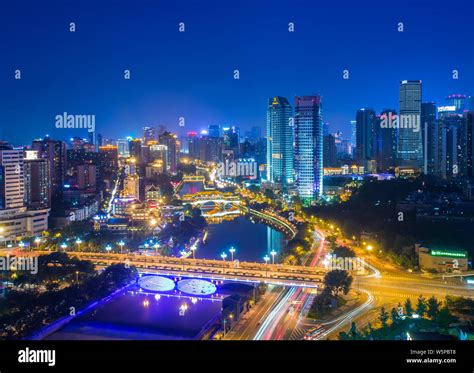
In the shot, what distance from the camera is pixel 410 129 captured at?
1473 cm

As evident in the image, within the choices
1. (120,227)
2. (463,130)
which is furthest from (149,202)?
(463,130)

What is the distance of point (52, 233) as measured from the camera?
25.2 feet

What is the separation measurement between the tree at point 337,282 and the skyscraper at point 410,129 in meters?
8.50

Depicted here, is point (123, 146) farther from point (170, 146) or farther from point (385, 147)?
point (385, 147)

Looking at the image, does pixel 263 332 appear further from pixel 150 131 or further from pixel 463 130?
pixel 150 131

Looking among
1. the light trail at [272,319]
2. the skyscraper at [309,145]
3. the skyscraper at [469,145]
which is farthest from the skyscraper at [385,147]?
the light trail at [272,319]

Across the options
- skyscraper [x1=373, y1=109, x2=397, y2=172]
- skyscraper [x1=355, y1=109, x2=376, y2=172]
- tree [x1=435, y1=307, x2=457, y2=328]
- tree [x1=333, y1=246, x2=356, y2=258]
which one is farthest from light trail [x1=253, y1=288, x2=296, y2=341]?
skyscraper [x1=355, y1=109, x2=376, y2=172]

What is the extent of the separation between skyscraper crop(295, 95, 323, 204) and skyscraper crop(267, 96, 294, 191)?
2235 mm

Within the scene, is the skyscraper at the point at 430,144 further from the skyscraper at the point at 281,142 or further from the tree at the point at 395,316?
the tree at the point at 395,316

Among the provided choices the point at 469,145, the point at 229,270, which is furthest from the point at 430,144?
the point at 229,270

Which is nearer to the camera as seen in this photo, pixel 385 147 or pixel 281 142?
pixel 281 142

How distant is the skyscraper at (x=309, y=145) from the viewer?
12.3 metres

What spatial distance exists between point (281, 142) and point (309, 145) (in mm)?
2682
